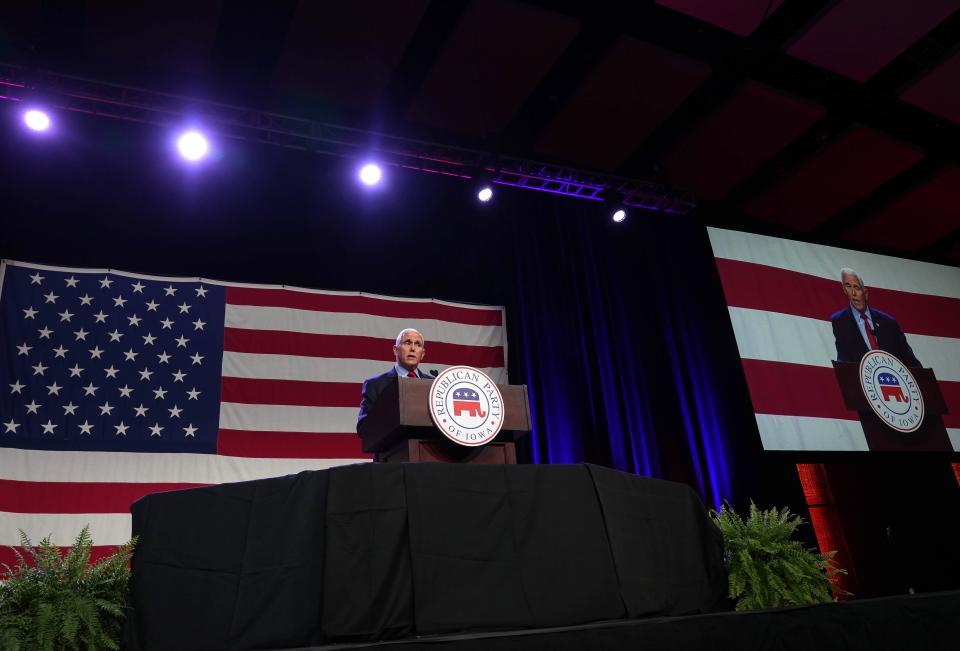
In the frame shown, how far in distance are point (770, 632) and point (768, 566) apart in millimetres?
420

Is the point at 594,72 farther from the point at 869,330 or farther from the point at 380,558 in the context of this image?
the point at 380,558

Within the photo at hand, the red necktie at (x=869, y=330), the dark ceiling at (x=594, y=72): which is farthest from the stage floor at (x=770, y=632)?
the dark ceiling at (x=594, y=72)

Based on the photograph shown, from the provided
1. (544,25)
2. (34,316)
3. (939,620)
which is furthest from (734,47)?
(34,316)

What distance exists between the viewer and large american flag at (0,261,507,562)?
4.31 metres

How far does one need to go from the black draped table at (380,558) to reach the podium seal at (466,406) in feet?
0.78

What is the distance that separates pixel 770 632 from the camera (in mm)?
2191

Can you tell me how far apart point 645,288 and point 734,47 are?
2.28 m

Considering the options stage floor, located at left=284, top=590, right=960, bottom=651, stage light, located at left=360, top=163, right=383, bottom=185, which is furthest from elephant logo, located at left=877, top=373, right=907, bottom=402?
stage light, located at left=360, top=163, right=383, bottom=185

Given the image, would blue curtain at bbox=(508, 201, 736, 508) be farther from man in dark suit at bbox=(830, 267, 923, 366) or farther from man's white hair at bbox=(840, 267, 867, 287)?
Result: man's white hair at bbox=(840, 267, 867, 287)

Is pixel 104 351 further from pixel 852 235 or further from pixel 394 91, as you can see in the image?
pixel 852 235

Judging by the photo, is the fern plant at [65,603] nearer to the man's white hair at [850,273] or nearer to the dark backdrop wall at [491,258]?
the dark backdrop wall at [491,258]

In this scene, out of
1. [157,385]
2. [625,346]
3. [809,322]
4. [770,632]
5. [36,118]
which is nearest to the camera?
[770,632]

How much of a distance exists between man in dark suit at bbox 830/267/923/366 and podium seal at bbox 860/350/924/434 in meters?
0.09

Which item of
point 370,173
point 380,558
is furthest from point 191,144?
point 380,558
